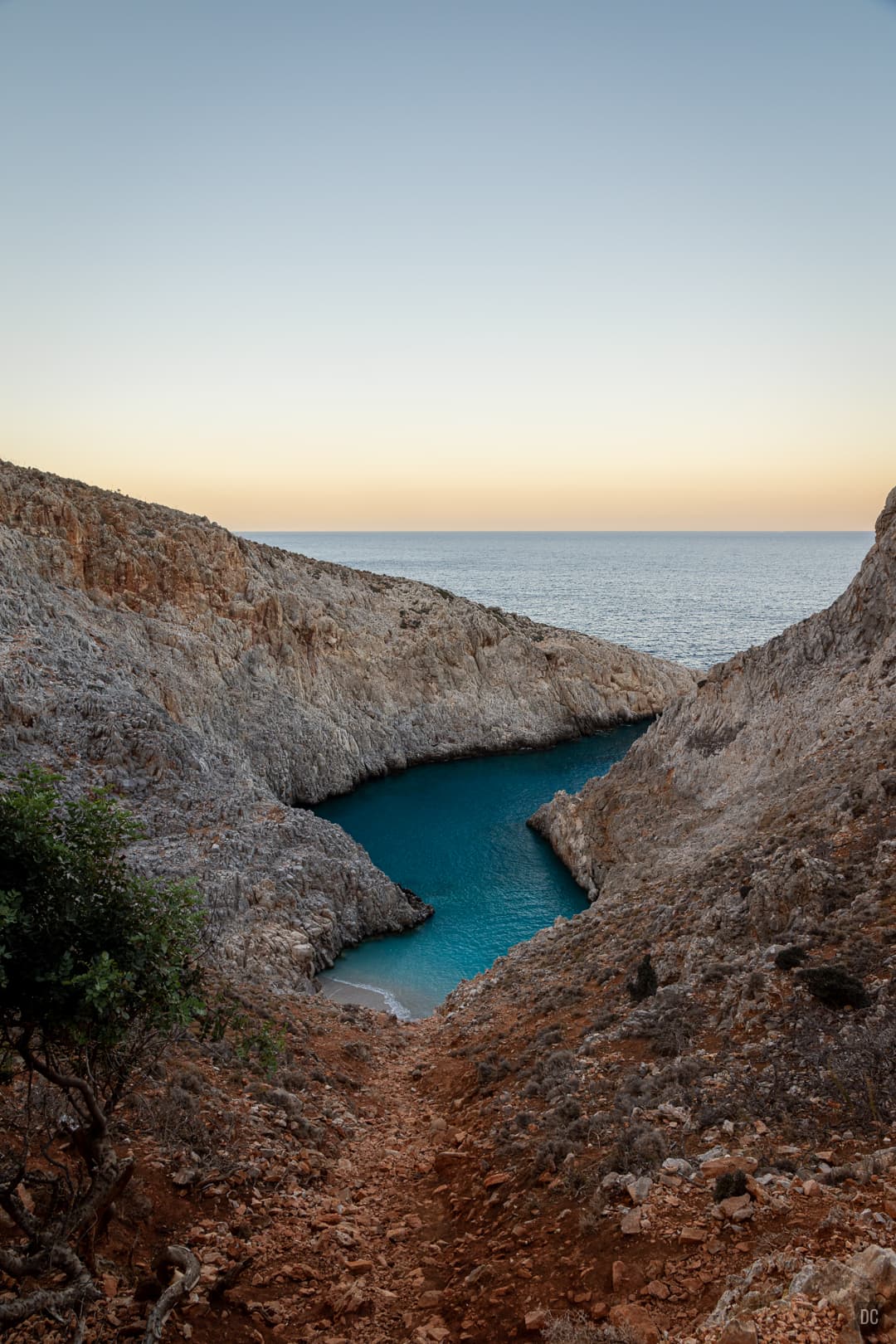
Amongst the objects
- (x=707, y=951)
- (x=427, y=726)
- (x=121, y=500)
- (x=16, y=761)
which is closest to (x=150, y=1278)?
(x=707, y=951)

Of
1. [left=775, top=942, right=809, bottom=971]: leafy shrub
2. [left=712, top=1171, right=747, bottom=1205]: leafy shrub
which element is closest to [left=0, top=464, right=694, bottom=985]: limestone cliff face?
[left=775, top=942, right=809, bottom=971]: leafy shrub

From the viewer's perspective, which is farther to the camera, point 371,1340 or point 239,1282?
point 239,1282

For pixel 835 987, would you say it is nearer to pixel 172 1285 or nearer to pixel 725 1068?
pixel 725 1068

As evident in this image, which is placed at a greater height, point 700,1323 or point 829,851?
point 829,851

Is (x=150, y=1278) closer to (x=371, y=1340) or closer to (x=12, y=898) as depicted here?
(x=371, y=1340)

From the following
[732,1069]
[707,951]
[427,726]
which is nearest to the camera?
[732,1069]
